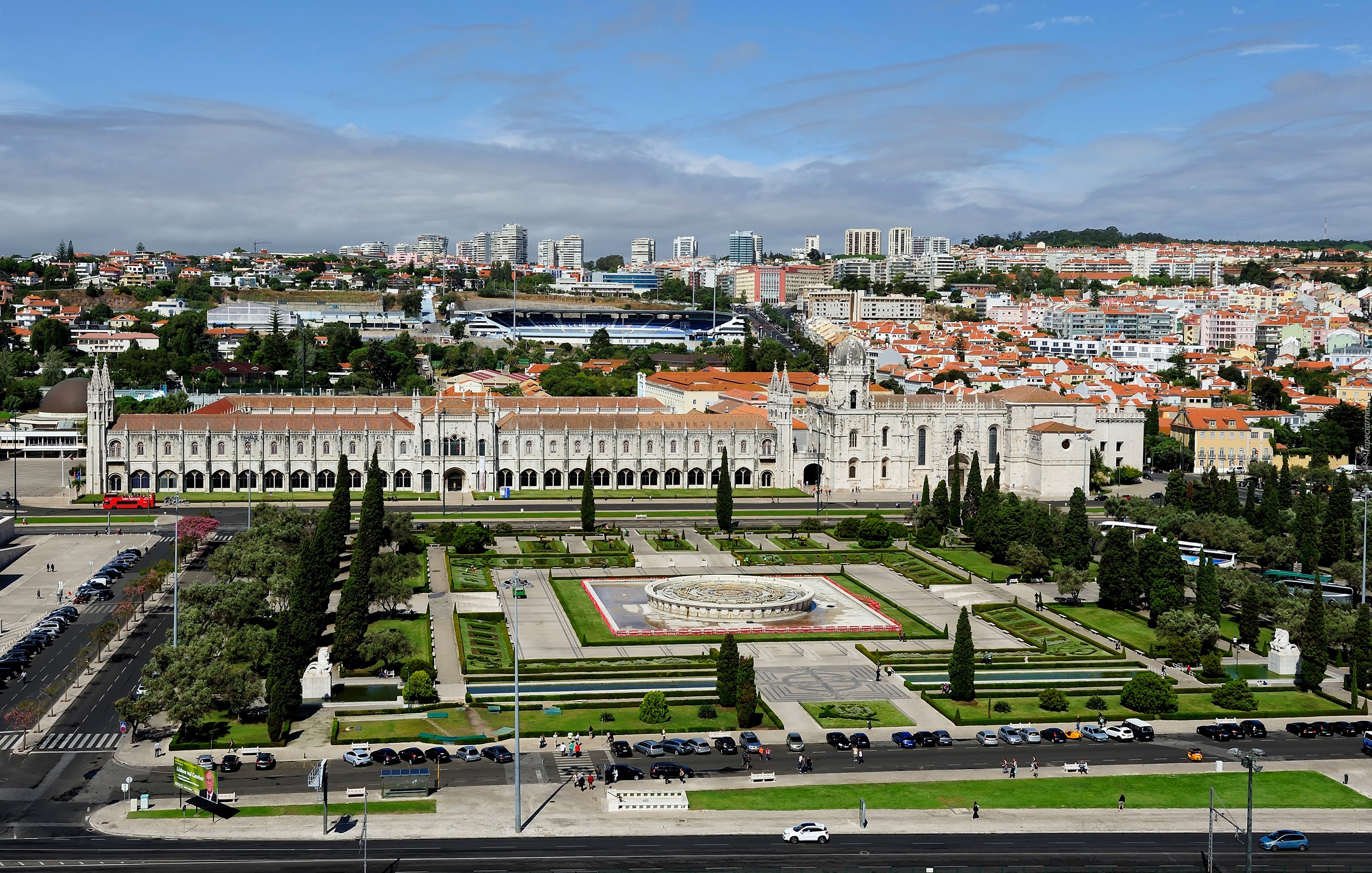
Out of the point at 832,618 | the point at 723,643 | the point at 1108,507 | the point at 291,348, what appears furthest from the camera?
the point at 291,348

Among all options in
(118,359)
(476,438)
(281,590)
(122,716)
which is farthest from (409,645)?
(118,359)

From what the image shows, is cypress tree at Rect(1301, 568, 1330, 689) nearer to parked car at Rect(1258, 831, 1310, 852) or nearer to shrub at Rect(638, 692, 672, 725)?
parked car at Rect(1258, 831, 1310, 852)

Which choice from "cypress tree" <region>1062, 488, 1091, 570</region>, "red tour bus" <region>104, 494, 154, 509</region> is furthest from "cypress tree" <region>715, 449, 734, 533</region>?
"red tour bus" <region>104, 494, 154, 509</region>

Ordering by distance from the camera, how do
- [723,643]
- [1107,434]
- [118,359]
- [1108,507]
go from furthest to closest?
1. [118,359]
2. [1107,434]
3. [1108,507]
4. [723,643]

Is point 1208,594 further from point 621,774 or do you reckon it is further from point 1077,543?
point 621,774

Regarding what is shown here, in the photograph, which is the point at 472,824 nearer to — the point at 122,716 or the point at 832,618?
the point at 122,716

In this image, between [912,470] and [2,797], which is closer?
[2,797]

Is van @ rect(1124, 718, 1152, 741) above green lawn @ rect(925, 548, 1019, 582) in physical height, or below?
below
